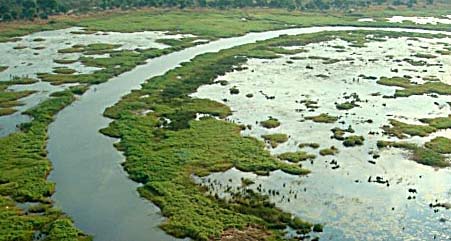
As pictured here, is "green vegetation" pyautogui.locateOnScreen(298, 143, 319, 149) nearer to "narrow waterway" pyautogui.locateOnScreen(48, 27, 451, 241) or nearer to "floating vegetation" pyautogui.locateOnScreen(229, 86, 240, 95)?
"narrow waterway" pyautogui.locateOnScreen(48, 27, 451, 241)

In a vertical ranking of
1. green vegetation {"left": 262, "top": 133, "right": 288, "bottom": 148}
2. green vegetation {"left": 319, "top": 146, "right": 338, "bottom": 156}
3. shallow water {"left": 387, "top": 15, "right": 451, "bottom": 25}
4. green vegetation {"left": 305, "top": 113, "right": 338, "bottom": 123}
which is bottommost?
green vegetation {"left": 319, "top": 146, "right": 338, "bottom": 156}

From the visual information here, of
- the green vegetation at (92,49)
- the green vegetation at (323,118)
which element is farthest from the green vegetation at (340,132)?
the green vegetation at (92,49)

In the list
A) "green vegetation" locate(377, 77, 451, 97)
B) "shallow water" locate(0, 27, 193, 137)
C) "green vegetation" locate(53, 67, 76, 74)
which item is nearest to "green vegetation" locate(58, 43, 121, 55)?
"shallow water" locate(0, 27, 193, 137)

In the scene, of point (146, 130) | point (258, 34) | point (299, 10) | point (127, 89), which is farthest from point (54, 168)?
point (299, 10)

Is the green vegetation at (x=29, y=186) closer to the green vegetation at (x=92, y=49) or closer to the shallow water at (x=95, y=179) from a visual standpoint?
the shallow water at (x=95, y=179)

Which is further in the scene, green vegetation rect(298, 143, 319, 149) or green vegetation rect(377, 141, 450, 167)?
green vegetation rect(298, 143, 319, 149)

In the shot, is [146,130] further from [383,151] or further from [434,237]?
[434,237]

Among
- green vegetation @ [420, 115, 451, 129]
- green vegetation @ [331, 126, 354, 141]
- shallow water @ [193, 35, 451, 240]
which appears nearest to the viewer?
shallow water @ [193, 35, 451, 240]
